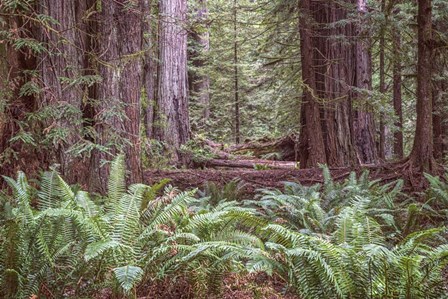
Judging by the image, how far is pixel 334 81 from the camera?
31.0 feet

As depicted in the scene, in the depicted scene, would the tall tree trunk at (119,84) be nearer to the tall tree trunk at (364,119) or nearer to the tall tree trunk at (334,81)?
the tall tree trunk at (334,81)

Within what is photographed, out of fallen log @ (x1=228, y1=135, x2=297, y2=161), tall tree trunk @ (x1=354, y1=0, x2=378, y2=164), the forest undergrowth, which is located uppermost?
tall tree trunk @ (x1=354, y1=0, x2=378, y2=164)

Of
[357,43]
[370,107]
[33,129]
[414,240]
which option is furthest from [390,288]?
[357,43]

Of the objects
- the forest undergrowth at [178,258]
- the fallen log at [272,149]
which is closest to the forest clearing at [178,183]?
the forest undergrowth at [178,258]

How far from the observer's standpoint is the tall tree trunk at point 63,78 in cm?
507

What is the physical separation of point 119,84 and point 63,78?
2.55 feet

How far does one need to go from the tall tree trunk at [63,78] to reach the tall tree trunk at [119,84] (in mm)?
247

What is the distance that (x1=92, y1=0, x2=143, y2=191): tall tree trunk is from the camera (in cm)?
536

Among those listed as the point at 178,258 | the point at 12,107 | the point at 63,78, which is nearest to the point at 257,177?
the point at 63,78

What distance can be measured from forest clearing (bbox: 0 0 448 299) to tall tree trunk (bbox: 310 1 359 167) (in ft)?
0.11

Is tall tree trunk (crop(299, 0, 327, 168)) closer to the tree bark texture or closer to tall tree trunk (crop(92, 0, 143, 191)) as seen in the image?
the tree bark texture

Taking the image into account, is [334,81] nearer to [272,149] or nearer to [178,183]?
[178,183]

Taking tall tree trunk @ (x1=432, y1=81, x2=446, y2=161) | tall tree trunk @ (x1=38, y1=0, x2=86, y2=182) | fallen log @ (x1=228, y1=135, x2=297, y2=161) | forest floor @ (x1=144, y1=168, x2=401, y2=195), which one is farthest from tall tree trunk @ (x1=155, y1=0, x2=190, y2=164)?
tall tree trunk @ (x1=432, y1=81, x2=446, y2=161)

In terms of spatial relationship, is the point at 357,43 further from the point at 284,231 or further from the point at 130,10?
the point at 284,231
